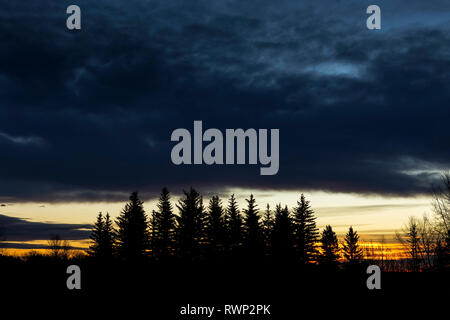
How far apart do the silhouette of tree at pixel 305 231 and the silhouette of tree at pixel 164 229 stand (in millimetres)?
20583

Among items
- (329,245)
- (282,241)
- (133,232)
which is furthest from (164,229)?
(329,245)

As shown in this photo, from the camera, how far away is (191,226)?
65312 millimetres

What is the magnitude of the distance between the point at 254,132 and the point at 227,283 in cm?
2086

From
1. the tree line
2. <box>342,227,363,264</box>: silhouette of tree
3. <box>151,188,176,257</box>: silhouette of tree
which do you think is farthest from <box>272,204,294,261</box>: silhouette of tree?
<box>342,227,363,264</box>: silhouette of tree

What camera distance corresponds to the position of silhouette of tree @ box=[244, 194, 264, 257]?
58969 mm

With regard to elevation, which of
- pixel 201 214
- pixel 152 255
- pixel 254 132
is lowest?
pixel 152 255

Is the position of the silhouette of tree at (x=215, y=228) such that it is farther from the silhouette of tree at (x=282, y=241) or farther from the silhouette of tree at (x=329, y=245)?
the silhouette of tree at (x=329, y=245)

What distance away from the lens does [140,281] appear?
1453 inches

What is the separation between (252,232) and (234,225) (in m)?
4.70

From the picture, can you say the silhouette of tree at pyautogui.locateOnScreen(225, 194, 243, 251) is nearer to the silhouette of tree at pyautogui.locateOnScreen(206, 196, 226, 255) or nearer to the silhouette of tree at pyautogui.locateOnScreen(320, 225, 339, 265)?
the silhouette of tree at pyautogui.locateOnScreen(206, 196, 226, 255)

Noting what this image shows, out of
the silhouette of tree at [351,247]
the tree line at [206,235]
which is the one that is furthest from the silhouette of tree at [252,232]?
the silhouette of tree at [351,247]

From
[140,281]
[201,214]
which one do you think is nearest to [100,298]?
Answer: [140,281]
